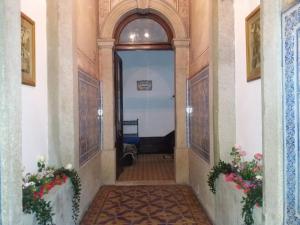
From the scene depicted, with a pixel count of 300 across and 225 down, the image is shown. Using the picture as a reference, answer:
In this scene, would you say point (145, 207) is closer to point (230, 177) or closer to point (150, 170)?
point (230, 177)

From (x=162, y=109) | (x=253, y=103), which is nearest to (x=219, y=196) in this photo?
(x=253, y=103)

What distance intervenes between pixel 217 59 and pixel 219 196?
1.57 meters

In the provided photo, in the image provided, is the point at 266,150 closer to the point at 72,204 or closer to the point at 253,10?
the point at 253,10

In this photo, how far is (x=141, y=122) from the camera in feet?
37.1

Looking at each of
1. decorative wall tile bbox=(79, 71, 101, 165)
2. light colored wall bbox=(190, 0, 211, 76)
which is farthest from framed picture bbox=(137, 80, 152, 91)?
light colored wall bbox=(190, 0, 211, 76)

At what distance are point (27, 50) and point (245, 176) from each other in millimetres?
2386

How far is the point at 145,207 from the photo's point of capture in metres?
4.73

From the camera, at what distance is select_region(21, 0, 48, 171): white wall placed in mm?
3065

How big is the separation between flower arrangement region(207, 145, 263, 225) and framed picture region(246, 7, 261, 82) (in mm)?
798

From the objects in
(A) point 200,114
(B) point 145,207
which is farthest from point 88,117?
(A) point 200,114

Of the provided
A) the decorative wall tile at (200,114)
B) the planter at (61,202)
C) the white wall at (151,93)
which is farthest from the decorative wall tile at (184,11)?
the white wall at (151,93)

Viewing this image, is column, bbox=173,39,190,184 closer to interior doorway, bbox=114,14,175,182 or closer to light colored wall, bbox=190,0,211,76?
light colored wall, bbox=190,0,211,76

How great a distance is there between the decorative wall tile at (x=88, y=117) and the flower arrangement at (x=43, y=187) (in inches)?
30.8

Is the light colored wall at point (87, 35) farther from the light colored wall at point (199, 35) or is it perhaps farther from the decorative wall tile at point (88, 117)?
the light colored wall at point (199, 35)
